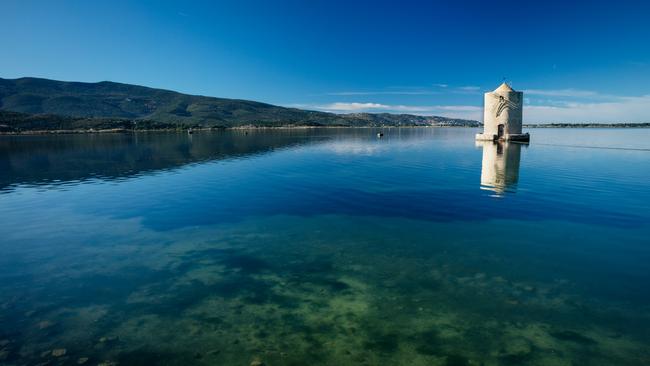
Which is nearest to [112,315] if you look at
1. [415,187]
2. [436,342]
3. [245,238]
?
[245,238]

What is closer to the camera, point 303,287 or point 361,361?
point 361,361

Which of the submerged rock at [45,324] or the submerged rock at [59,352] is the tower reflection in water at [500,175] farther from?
the submerged rock at [45,324]

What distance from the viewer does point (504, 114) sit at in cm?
6744

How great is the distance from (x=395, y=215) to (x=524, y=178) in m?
17.5

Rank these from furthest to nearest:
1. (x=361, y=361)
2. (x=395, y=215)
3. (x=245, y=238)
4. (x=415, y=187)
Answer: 1. (x=415, y=187)
2. (x=395, y=215)
3. (x=245, y=238)
4. (x=361, y=361)

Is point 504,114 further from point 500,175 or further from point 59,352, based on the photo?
point 59,352

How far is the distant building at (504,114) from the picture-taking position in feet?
216

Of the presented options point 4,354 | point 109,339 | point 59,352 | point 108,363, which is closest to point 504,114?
point 109,339

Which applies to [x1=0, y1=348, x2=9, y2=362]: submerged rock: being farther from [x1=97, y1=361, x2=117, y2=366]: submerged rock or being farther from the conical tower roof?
the conical tower roof

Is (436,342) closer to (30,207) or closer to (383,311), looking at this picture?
(383,311)

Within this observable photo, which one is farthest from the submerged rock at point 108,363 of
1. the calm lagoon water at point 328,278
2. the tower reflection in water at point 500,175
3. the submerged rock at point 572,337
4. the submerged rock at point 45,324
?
the tower reflection in water at point 500,175

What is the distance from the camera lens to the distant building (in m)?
65.9

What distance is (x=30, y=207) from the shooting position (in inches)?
836

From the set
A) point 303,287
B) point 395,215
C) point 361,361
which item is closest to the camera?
point 361,361
